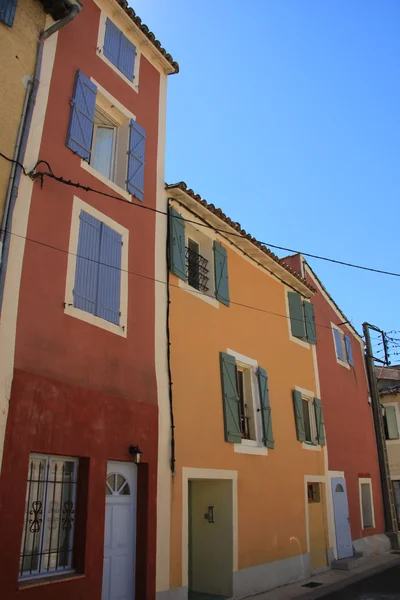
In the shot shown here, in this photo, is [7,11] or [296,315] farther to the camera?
[296,315]

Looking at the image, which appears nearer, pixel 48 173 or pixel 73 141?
pixel 48 173

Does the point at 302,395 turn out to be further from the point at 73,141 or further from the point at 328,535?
the point at 73,141

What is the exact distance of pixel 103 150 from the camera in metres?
8.99

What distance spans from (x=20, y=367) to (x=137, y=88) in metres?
6.25

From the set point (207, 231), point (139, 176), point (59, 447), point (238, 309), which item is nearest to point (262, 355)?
point (238, 309)

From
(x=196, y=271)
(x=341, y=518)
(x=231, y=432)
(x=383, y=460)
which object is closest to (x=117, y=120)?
(x=196, y=271)

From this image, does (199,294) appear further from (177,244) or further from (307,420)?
(307,420)

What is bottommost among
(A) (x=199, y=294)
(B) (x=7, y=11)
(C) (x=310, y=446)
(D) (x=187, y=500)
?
(D) (x=187, y=500)

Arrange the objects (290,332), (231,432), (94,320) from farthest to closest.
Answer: (290,332)
(231,432)
(94,320)

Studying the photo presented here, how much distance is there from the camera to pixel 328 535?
495 inches

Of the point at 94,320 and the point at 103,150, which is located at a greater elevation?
the point at 103,150

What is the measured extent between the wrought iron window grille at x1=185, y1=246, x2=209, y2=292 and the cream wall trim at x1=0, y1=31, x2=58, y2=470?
404cm

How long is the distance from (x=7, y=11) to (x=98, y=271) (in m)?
3.87

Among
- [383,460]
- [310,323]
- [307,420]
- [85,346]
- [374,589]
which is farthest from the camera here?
[383,460]
